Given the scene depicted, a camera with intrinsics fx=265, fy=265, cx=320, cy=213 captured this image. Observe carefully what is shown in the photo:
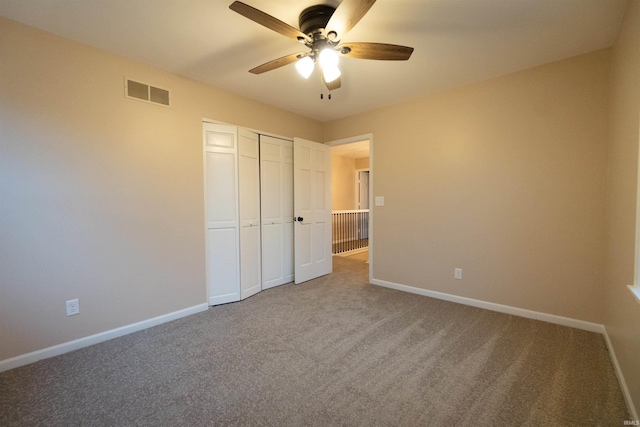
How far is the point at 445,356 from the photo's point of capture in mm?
2045

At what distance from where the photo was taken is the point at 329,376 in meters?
1.82

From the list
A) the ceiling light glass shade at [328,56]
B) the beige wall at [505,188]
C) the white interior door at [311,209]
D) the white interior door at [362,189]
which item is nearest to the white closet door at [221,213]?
the white interior door at [311,209]

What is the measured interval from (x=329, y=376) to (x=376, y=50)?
2.28 metres

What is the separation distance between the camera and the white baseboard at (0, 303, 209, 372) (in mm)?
1947

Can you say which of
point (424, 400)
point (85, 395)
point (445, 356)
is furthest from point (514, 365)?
point (85, 395)

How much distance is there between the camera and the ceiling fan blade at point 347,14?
1.40 metres

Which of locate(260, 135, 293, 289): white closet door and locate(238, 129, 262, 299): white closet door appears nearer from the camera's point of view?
locate(238, 129, 262, 299): white closet door

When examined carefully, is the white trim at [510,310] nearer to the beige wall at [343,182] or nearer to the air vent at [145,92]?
the air vent at [145,92]

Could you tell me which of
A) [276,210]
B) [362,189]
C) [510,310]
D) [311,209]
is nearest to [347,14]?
[276,210]

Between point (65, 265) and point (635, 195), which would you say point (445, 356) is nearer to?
point (635, 195)

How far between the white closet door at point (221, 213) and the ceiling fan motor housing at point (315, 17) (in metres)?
1.68

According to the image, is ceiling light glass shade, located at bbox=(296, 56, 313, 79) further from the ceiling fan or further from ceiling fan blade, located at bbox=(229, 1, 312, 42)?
ceiling fan blade, located at bbox=(229, 1, 312, 42)

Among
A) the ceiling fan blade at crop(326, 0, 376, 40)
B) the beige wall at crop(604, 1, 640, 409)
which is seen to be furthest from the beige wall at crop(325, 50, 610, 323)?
the ceiling fan blade at crop(326, 0, 376, 40)

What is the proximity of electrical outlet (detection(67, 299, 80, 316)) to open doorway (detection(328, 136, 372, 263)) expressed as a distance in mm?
4414
